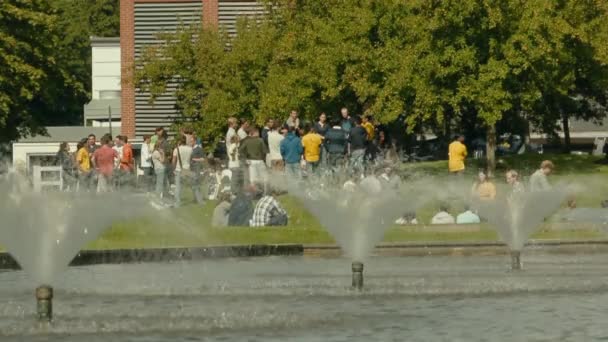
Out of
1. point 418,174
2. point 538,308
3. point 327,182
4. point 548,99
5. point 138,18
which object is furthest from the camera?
point 138,18

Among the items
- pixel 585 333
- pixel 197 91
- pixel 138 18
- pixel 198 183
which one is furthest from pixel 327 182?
pixel 138 18

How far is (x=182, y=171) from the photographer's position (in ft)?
131

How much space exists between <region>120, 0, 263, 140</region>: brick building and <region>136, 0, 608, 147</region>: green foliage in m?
11.9

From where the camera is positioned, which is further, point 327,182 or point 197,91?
point 197,91

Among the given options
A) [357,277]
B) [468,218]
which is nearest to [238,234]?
[468,218]

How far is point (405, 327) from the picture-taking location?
53.9 feet

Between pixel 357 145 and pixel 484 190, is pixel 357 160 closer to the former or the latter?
pixel 357 145

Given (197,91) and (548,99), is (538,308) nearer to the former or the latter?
(548,99)

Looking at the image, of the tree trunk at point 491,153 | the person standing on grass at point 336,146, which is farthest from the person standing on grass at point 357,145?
the tree trunk at point 491,153

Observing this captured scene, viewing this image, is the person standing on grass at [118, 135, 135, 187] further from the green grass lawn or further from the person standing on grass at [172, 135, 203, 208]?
the green grass lawn

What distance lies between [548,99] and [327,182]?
29519 mm

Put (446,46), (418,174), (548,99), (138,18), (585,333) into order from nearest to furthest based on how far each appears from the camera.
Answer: (585,333)
(418,174)
(446,46)
(548,99)
(138,18)

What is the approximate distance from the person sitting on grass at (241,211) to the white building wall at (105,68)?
79.6 metres

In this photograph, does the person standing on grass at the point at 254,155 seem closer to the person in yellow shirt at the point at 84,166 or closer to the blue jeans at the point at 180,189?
the blue jeans at the point at 180,189
